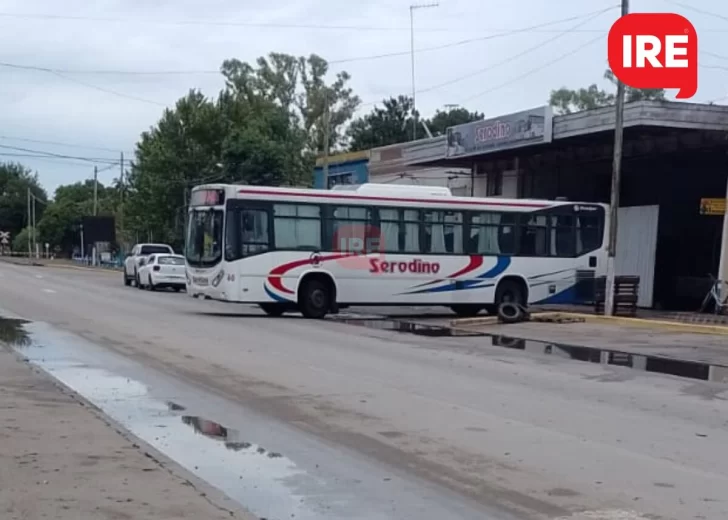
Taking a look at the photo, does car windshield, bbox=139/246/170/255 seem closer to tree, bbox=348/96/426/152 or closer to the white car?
the white car

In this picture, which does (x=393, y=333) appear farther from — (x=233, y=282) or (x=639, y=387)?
(x=639, y=387)

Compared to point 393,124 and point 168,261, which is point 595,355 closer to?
point 168,261

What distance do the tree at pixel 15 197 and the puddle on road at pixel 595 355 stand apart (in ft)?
409

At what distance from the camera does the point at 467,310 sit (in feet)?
99.2

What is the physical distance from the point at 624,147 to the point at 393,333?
14079 millimetres

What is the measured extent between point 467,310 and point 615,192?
18.1 feet

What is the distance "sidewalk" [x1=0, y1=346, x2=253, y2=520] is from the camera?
6.88 meters

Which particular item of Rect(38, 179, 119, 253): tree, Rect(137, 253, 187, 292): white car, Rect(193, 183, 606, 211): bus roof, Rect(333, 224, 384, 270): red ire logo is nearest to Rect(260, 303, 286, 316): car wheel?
Rect(333, 224, 384, 270): red ire logo

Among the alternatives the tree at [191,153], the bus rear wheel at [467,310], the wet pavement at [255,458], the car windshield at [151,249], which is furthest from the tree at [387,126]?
the wet pavement at [255,458]

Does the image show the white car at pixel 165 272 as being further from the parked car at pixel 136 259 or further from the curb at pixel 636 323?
the curb at pixel 636 323

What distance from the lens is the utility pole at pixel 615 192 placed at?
26.8 meters

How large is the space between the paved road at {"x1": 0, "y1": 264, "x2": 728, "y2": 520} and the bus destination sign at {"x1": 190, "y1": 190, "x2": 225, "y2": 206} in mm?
3877

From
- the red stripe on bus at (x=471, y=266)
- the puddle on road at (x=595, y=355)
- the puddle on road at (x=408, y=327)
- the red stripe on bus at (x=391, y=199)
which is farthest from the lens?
the red stripe on bus at (x=471, y=266)

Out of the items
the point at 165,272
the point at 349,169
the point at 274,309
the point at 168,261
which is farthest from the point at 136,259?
the point at 274,309
